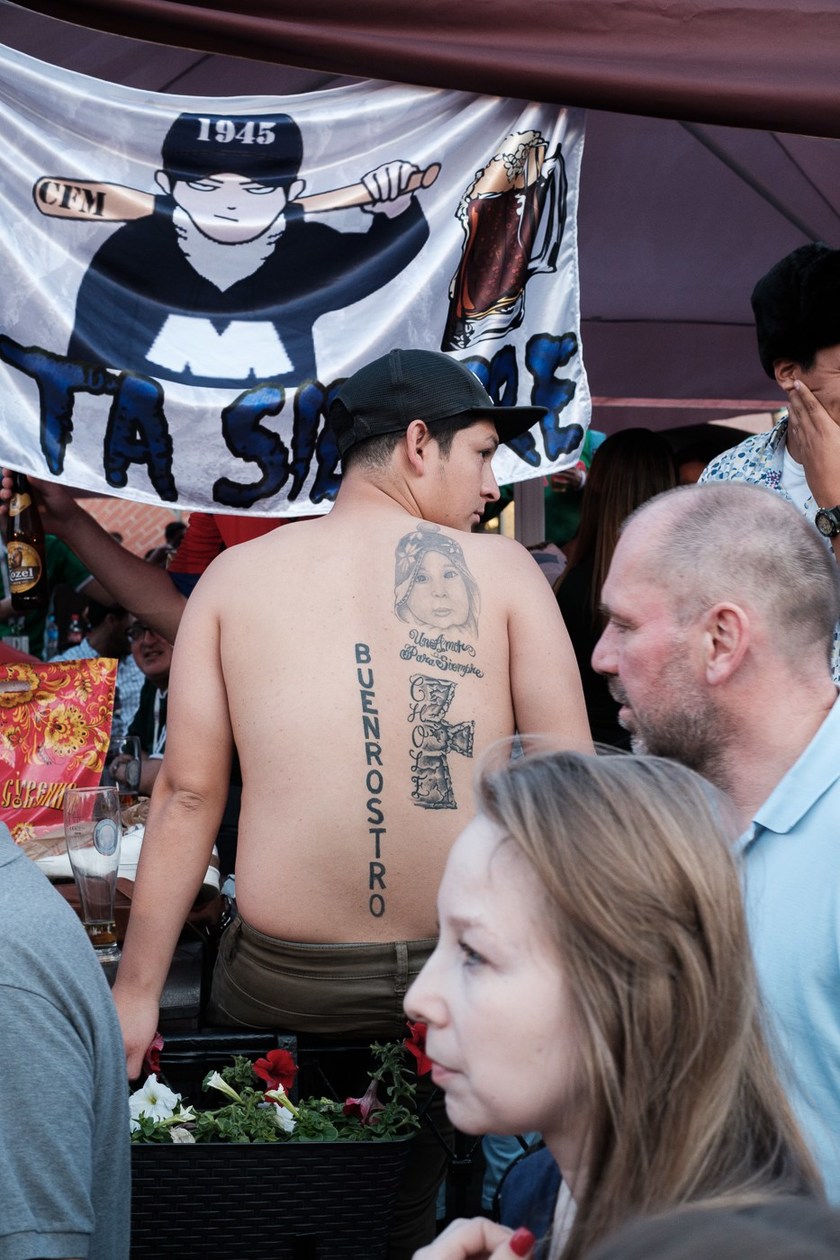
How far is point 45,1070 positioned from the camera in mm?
1742

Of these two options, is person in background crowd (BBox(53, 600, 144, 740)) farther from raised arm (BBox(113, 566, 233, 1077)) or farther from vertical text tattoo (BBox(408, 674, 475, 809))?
vertical text tattoo (BBox(408, 674, 475, 809))

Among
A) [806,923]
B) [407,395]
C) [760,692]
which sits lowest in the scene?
[806,923]

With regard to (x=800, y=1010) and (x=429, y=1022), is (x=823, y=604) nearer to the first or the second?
(x=800, y=1010)

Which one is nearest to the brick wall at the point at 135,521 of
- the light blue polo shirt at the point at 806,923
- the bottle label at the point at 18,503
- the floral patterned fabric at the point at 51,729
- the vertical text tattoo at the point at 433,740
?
the bottle label at the point at 18,503

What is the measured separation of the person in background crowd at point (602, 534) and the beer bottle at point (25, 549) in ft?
5.06

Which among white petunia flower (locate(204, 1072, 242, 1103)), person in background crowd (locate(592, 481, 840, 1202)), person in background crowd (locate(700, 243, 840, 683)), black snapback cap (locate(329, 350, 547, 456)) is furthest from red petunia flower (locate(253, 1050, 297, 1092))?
person in background crowd (locate(700, 243, 840, 683))

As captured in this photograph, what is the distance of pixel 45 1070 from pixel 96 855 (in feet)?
3.60

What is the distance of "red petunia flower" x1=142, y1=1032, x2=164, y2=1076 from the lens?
258cm

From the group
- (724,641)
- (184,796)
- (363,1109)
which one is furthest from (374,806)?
(724,641)

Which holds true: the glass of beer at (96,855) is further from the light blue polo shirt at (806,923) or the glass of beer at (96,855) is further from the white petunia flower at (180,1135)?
the light blue polo shirt at (806,923)

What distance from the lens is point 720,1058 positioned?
1180 millimetres

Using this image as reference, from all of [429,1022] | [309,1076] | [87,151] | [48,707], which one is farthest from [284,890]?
[87,151]

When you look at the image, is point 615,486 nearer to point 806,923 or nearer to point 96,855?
point 96,855

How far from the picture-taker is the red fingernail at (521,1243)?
1251 millimetres
